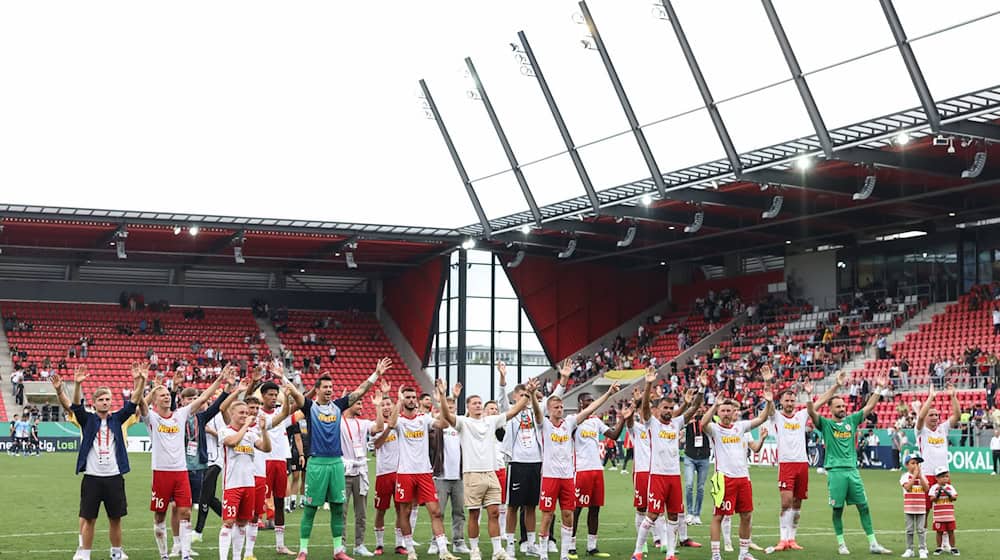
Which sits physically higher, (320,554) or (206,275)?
(206,275)

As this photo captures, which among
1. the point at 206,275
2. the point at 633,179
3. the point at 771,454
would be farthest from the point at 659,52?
the point at 206,275

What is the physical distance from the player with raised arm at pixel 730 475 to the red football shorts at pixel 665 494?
46 centimetres

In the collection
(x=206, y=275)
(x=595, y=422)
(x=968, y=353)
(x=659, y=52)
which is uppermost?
(x=659, y=52)

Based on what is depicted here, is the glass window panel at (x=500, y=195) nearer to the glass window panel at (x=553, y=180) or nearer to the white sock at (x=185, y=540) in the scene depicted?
the glass window panel at (x=553, y=180)

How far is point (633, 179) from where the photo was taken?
39.6 meters

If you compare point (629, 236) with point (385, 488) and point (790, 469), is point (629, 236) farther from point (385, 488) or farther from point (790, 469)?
point (385, 488)

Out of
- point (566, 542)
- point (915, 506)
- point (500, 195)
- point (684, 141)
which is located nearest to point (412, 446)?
point (566, 542)

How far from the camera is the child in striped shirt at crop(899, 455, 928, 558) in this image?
14.7 meters

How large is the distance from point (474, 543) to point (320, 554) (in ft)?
7.31

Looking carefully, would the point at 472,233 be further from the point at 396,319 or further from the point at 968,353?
the point at 968,353

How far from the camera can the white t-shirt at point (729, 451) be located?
45.9 ft

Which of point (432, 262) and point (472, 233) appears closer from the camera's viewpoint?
point (472, 233)

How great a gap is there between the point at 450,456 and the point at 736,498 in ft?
12.5

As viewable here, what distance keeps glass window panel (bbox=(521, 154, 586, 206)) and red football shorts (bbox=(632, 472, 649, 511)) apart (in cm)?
2596
